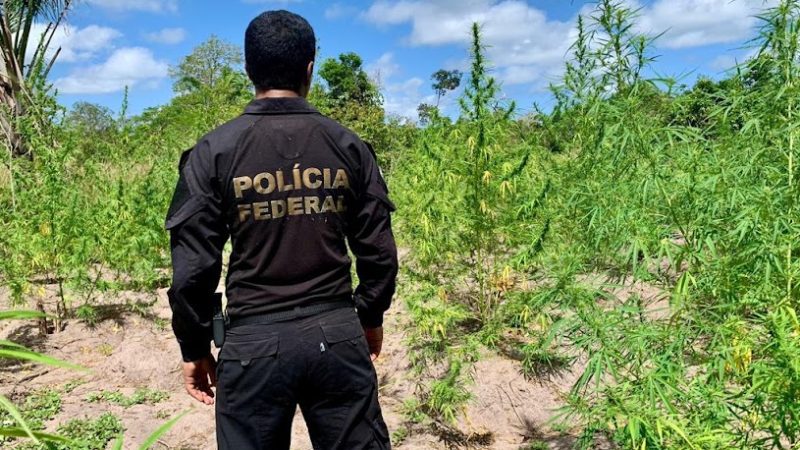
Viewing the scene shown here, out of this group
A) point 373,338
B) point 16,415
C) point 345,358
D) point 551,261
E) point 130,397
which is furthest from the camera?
point 130,397

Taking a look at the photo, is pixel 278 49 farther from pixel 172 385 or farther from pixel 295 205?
pixel 172 385

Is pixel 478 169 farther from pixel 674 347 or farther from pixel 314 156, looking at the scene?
pixel 314 156

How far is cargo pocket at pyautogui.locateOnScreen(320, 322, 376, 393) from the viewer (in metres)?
2.04

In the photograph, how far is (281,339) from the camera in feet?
6.57

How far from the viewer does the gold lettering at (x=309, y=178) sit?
2018 millimetres

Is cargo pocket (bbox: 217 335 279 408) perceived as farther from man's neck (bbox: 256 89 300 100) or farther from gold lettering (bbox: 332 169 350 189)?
man's neck (bbox: 256 89 300 100)

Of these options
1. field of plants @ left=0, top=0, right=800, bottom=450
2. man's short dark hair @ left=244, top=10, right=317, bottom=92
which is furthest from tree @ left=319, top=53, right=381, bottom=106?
man's short dark hair @ left=244, top=10, right=317, bottom=92

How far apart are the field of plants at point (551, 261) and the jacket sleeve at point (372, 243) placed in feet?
2.26

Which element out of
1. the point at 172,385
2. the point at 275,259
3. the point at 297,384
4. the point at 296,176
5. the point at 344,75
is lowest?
the point at 172,385

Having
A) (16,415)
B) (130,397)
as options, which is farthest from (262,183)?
(130,397)

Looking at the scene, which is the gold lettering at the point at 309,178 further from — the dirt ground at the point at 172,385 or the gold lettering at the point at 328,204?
the dirt ground at the point at 172,385

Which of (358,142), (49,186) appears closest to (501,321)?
(358,142)

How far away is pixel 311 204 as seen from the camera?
2029mm

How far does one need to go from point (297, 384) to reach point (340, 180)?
641 millimetres
